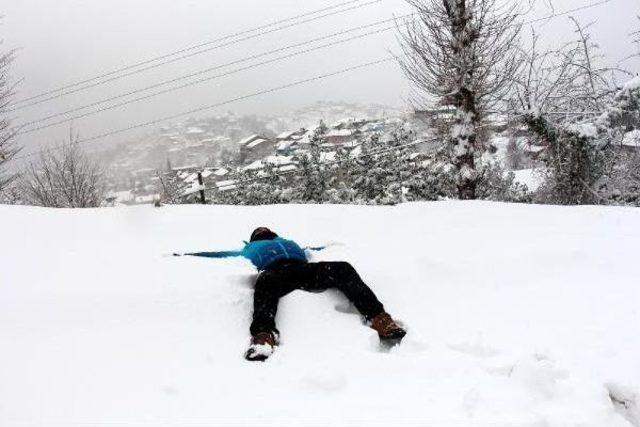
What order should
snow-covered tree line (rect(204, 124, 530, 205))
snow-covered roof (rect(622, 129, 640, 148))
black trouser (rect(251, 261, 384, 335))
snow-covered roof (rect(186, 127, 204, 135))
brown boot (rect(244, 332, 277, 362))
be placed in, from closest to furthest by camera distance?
brown boot (rect(244, 332, 277, 362))
black trouser (rect(251, 261, 384, 335))
snow-covered roof (rect(622, 129, 640, 148))
snow-covered tree line (rect(204, 124, 530, 205))
snow-covered roof (rect(186, 127, 204, 135))

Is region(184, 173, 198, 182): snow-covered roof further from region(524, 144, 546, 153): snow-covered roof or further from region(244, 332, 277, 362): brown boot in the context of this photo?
region(244, 332, 277, 362): brown boot

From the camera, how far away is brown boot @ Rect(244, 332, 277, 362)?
9.97 ft

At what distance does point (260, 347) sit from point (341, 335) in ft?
2.03

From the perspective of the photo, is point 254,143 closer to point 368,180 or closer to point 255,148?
point 255,148

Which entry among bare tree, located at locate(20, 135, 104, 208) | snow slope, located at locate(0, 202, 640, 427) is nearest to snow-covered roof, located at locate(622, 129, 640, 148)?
snow slope, located at locate(0, 202, 640, 427)

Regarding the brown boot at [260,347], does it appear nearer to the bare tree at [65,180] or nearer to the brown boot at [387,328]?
the brown boot at [387,328]

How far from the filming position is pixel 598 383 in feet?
8.61

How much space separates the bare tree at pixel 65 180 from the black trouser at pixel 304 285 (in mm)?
23664

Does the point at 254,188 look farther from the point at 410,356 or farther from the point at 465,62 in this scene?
the point at 410,356

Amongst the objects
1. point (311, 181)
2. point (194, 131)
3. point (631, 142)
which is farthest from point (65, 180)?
point (194, 131)

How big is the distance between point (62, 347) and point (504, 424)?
261 cm

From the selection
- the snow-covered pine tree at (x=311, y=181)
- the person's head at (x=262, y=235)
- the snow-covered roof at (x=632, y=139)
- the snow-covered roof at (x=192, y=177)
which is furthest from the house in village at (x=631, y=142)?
the snow-covered pine tree at (x=311, y=181)

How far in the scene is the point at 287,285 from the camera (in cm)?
400

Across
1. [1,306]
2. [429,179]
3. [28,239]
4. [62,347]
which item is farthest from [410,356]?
[429,179]
